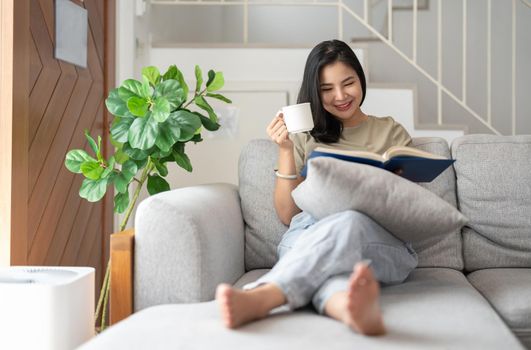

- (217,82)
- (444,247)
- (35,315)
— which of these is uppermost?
(217,82)

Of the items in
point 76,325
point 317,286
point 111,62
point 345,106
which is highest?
point 111,62

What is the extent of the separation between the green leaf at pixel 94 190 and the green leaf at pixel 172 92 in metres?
0.36

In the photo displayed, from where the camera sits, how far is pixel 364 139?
→ 92.3 inches

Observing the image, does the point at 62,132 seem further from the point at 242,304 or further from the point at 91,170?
the point at 242,304

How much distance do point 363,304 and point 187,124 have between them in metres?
1.23

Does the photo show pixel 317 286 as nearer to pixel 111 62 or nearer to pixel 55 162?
pixel 55 162

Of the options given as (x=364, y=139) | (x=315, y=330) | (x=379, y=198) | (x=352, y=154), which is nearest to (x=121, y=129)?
(x=364, y=139)

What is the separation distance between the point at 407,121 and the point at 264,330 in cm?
276

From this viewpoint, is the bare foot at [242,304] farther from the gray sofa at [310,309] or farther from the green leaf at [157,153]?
the green leaf at [157,153]

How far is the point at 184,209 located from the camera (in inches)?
70.6

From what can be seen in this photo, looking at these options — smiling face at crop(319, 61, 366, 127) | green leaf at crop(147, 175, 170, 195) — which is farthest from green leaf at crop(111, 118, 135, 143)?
smiling face at crop(319, 61, 366, 127)

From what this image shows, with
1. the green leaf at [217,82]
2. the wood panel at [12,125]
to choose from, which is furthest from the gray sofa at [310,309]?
the wood panel at [12,125]

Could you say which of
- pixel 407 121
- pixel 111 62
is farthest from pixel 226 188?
pixel 407 121

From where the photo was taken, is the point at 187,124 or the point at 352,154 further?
the point at 187,124
